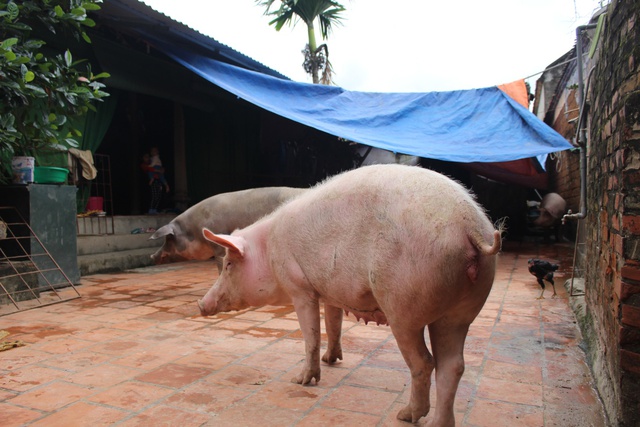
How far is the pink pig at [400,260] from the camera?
7.04 ft

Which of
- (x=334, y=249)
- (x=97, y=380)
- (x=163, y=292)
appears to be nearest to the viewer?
(x=334, y=249)

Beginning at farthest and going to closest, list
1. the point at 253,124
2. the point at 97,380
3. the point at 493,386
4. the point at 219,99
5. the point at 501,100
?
the point at 253,124 < the point at 219,99 < the point at 501,100 < the point at 97,380 < the point at 493,386

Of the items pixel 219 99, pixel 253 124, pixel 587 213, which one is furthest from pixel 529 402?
pixel 253 124

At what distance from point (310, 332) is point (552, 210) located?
10.1 meters

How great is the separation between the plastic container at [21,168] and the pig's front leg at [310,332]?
4.96 m

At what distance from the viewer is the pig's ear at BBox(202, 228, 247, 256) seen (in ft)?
10.4

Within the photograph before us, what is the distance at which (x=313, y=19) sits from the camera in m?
15.8

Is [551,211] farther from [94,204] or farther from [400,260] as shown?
[400,260]

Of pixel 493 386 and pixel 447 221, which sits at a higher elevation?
pixel 447 221

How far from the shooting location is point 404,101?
9.93 meters

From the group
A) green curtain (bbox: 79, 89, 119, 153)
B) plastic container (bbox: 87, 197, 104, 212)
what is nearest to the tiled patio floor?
plastic container (bbox: 87, 197, 104, 212)

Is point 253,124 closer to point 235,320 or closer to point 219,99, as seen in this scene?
A: point 219,99

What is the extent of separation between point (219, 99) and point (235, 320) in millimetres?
8311

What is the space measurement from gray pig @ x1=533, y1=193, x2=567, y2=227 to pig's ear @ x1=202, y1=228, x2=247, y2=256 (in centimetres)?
1005
